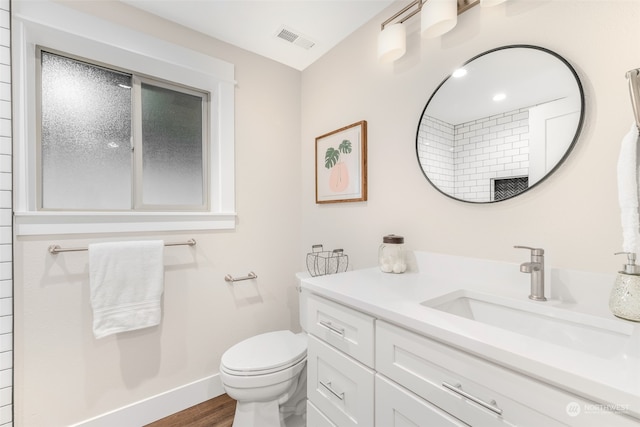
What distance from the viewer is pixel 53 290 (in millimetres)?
1317

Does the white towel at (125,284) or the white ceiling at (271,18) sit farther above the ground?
the white ceiling at (271,18)

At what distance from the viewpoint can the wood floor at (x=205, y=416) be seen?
60.2 inches

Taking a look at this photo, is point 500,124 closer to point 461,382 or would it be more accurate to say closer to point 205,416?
point 461,382

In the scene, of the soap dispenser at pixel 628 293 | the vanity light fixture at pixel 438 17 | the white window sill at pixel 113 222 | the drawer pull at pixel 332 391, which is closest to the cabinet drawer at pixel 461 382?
the drawer pull at pixel 332 391

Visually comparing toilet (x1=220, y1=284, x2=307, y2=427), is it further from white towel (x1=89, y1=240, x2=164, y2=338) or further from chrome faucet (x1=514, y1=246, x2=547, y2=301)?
chrome faucet (x1=514, y1=246, x2=547, y2=301)

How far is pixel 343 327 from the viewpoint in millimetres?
981

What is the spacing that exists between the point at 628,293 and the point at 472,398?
19.5 inches

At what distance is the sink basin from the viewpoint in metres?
0.71

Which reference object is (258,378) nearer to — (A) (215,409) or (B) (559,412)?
(A) (215,409)

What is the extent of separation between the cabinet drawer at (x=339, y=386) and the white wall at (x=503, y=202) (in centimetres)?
65

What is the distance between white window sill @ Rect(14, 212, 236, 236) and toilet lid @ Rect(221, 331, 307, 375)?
75cm

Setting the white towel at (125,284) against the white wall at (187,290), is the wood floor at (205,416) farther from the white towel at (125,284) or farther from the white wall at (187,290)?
the white towel at (125,284)

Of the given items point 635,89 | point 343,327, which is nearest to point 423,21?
point 635,89

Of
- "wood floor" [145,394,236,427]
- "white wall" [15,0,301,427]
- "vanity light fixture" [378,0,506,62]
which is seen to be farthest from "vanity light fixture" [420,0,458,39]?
"wood floor" [145,394,236,427]
